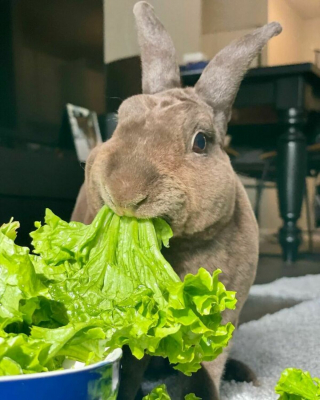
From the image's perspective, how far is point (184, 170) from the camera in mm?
564

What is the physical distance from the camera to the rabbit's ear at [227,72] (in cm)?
69

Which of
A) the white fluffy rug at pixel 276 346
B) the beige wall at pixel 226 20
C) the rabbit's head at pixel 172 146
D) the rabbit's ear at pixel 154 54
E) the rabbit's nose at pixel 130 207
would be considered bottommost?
the white fluffy rug at pixel 276 346

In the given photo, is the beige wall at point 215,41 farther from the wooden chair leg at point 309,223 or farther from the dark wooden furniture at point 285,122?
the wooden chair leg at point 309,223

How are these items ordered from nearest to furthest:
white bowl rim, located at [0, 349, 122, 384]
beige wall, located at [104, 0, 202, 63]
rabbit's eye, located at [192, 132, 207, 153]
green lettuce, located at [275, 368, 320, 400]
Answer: white bowl rim, located at [0, 349, 122, 384] < green lettuce, located at [275, 368, 320, 400] < rabbit's eye, located at [192, 132, 207, 153] < beige wall, located at [104, 0, 202, 63]

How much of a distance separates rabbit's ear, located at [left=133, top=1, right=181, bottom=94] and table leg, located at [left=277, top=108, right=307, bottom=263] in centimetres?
21

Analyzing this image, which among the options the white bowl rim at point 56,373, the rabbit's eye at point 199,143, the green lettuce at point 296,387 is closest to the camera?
the white bowl rim at point 56,373

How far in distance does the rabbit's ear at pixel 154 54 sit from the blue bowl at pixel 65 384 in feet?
1.53

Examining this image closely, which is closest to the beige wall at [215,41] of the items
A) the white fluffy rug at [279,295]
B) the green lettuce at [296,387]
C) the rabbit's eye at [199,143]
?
the rabbit's eye at [199,143]

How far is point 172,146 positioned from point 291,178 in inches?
12.9

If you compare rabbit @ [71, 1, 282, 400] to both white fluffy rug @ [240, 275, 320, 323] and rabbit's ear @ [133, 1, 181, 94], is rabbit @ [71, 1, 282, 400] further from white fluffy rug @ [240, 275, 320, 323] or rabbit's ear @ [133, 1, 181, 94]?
white fluffy rug @ [240, 275, 320, 323]

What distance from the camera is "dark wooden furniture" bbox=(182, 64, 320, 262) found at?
799 millimetres

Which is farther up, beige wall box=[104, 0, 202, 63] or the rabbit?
beige wall box=[104, 0, 202, 63]

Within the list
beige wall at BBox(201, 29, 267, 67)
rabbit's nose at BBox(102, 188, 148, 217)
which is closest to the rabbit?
rabbit's nose at BBox(102, 188, 148, 217)

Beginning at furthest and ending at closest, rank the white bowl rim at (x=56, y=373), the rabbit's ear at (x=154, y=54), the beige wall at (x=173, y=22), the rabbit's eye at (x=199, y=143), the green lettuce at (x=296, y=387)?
the beige wall at (x=173, y=22)
the rabbit's ear at (x=154, y=54)
the rabbit's eye at (x=199, y=143)
the green lettuce at (x=296, y=387)
the white bowl rim at (x=56, y=373)
